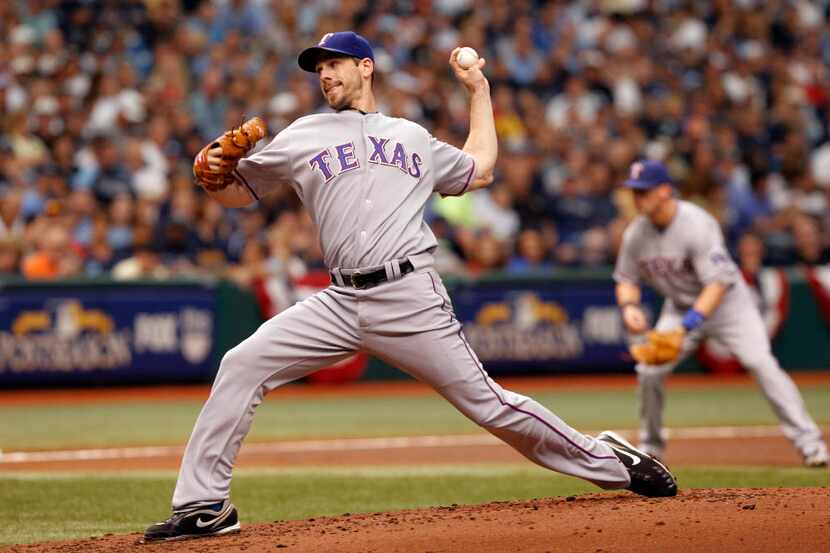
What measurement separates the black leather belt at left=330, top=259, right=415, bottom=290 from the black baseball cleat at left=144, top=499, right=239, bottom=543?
1.06m

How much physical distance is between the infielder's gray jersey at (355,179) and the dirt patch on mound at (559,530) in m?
1.13

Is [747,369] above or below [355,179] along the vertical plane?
below

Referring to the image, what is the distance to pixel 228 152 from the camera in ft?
17.8

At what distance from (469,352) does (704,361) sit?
10.2 meters

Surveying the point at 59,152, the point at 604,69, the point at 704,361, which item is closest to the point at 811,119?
the point at 604,69

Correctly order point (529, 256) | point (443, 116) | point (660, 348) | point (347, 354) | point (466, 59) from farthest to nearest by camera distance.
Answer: point (443, 116)
point (529, 256)
point (660, 348)
point (466, 59)
point (347, 354)

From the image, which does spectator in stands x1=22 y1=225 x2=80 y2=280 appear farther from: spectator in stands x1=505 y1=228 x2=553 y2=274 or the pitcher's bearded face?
the pitcher's bearded face

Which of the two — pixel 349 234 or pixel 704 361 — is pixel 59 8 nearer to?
pixel 704 361

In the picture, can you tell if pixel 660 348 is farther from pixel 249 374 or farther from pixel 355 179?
pixel 249 374

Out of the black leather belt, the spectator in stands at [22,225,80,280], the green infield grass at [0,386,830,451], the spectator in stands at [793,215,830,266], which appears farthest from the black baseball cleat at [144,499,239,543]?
the spectator in stands at [793,215,830,266]

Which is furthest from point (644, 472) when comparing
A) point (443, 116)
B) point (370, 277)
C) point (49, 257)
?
point (443, 116)

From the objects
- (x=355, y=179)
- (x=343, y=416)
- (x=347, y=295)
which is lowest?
(x=343, y=416)

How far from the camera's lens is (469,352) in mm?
5508

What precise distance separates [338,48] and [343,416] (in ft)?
23.2
